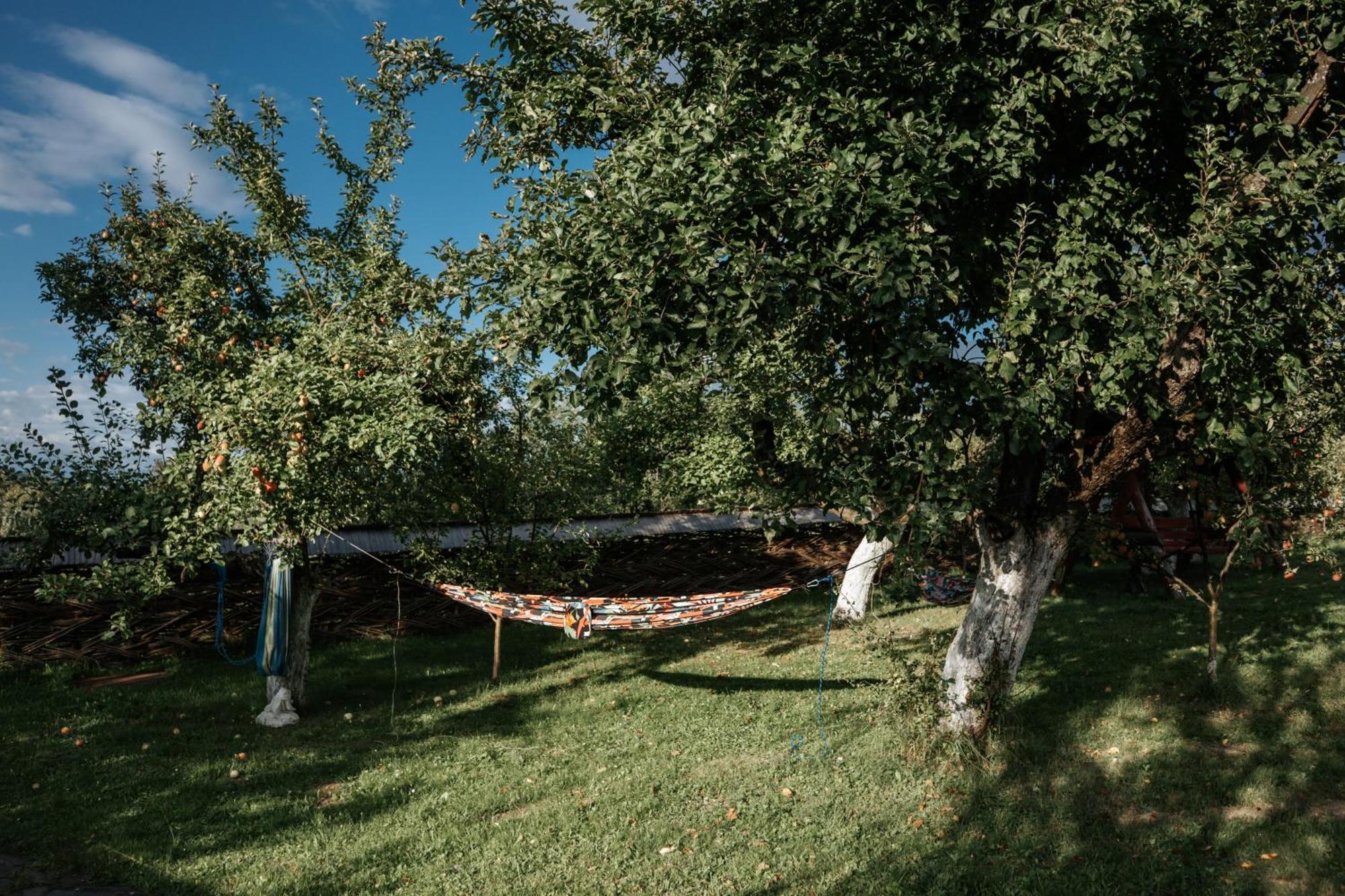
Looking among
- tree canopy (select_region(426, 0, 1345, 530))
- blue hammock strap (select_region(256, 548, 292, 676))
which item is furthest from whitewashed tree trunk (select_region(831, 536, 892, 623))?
blue hammock strap (select_region(256, 548, 292, 676))

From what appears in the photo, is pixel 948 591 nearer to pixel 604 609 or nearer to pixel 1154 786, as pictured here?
pixel 604 609

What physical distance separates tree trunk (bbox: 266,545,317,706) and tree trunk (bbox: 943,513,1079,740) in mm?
6370

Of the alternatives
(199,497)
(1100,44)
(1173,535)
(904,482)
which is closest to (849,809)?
(904,482)

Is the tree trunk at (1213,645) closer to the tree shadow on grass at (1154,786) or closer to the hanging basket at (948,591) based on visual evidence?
the tree shadow on grass at (1154,786)

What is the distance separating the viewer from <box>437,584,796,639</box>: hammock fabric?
920 centimetres

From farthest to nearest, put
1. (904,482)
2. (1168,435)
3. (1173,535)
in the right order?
1. (1173,535)
2. (1168,435)
3. (904,482)

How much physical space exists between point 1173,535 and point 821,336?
10595mm

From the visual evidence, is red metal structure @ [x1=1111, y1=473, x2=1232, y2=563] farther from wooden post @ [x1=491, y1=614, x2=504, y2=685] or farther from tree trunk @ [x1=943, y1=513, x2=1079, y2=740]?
wooden post @ [x1=491, y1=614, x2=504, y2=685]

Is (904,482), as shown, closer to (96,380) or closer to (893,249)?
(893,249)

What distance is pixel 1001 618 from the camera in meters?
6.76

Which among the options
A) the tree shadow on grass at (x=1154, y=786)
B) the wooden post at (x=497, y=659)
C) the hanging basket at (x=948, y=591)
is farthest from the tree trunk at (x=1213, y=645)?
the wooden post at (x=497, y=659)

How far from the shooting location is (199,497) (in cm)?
878

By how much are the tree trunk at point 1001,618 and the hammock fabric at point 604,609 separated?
273 cm

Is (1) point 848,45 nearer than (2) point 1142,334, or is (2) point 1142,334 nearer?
(2) point 1142,334
